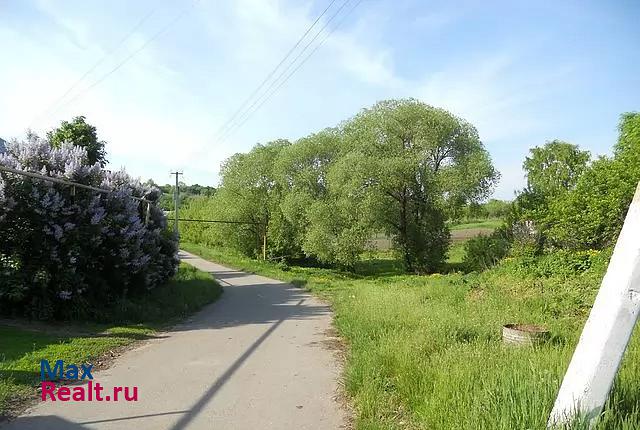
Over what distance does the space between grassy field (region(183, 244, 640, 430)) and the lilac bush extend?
5.99 meters

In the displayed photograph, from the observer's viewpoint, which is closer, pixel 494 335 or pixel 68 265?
pixel 494 335

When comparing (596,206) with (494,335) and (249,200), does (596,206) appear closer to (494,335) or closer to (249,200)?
(494,335)

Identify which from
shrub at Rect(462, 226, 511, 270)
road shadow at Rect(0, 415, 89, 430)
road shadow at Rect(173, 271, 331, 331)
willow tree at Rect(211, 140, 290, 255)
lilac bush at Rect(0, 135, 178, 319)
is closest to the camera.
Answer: road shadow at Rect(0, 415, 89, 430)

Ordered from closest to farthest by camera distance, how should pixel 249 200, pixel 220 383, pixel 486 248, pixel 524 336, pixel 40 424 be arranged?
pixel 40 424
pixel 220 383
pixel 524 336
pixel 486 248
pixel 249 200

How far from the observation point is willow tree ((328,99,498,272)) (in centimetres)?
3095

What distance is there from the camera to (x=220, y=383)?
6.50 metres

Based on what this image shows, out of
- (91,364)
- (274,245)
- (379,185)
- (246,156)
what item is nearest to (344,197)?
(379,185)

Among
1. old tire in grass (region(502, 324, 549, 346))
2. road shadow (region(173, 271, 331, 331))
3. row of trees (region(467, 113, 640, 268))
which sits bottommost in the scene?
road shadow (region(173, 271, 331, 331))

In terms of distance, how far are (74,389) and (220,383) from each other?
6.08ft

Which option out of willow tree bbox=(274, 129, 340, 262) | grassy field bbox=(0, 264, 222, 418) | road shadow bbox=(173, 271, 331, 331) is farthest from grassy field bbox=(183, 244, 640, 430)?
willow tree bbox=(274, 129, 340, 262)

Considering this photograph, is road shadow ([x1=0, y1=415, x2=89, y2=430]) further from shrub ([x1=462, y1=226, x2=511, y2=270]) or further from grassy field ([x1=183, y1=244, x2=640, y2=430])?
shrub ([x1=462, y1=226, x2=511, y2=270])

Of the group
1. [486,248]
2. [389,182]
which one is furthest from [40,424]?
[486,248]

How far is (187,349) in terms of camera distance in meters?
8.75

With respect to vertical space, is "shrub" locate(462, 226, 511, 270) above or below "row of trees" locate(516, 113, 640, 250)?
below
